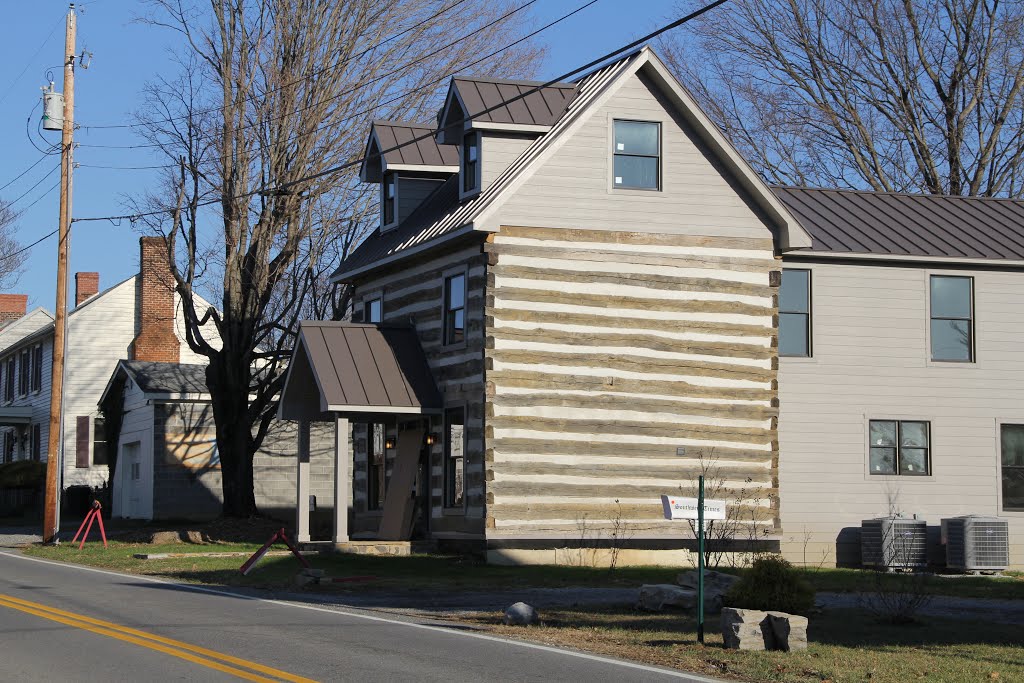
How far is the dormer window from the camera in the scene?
3123cm

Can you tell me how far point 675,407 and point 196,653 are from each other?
15.3 meters

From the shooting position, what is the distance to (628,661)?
12.9 meters

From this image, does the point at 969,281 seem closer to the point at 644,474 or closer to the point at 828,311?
the point at 828,311

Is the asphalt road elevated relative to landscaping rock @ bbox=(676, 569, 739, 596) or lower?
lower

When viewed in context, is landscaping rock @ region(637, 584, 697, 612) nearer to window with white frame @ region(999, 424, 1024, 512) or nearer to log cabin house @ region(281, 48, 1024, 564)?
log cabin house @ region(281, 48, 1024, 564)

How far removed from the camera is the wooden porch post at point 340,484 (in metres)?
25.9

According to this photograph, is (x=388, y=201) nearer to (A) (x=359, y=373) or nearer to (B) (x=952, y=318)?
(A) (x=359, y=373)

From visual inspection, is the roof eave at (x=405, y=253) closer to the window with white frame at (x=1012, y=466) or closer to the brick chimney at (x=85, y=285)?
the window with white frame at (x=1012, y=466)

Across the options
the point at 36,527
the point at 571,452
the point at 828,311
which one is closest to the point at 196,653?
the point at 571,452

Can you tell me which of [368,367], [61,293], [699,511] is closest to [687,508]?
[699,511]

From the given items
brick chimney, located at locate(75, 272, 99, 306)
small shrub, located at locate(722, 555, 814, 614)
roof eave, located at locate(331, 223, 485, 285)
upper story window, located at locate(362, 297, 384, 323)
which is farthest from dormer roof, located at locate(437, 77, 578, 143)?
brick chimney, located at locate(75, 272, 99, 306)

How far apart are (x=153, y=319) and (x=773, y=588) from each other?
3990cm

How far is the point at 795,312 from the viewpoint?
28109 millimetres

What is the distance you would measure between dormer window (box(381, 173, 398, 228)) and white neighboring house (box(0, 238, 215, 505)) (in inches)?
747
